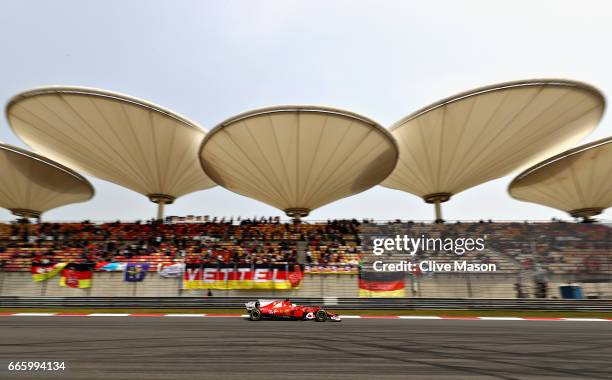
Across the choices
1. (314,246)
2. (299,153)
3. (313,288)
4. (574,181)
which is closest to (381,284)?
(313,288)

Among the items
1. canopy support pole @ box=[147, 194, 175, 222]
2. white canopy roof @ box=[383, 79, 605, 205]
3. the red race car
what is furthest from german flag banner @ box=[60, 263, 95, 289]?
white canopy roof @ box=[383, 79, 605, 205]

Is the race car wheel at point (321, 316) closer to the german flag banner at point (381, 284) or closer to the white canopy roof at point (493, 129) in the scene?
the german flag banner at point (381, 284)

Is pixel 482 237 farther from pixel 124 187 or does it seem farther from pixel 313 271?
pixel 124 187

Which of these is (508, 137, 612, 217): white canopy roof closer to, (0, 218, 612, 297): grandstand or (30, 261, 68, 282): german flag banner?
(0, 218, 612, 297): grandstand

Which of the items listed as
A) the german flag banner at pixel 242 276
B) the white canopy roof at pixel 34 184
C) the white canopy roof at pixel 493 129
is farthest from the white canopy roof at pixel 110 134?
the white canopy roof at pixel 493 129

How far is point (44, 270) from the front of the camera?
20297mm

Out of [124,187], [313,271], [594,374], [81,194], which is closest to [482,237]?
[313,271]

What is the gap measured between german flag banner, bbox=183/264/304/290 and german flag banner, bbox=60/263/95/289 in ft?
17.4

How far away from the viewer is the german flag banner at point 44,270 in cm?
2014

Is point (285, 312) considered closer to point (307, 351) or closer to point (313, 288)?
point (307, 351)

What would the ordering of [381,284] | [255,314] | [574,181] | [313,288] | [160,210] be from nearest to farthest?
[255,314] → [381,284] → [313,288] → [574,181] → [160,210]

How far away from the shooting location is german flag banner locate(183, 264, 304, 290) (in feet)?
64.8

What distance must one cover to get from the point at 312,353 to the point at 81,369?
432 cm

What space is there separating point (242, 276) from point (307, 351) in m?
12.7
